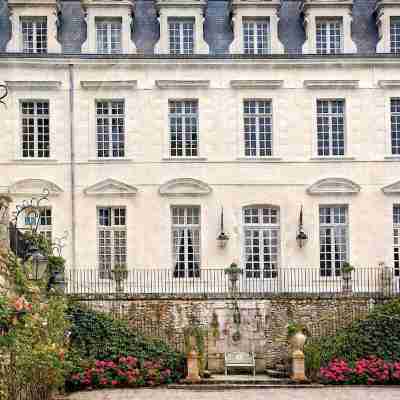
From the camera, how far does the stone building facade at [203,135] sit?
2441cm

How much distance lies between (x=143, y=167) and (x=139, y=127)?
1.11 meters

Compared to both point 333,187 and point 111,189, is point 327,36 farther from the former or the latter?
point 111,189

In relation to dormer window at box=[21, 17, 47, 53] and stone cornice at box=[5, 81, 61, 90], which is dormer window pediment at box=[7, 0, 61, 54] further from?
stone cornice at box=[5, 81, 61, 90]

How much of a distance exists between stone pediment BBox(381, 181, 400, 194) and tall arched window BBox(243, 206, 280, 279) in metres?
2.96

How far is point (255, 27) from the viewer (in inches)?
984

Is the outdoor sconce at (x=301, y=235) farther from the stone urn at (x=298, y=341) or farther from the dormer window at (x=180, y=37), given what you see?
the dormer window at (x=180, y=37)

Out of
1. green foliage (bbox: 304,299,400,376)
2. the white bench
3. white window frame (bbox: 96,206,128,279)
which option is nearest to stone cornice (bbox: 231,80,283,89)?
white window frame (bbox: 96,206,128,279)

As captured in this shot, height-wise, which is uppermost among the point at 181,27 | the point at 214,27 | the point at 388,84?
the point at 214,27

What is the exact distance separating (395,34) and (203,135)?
599 centimetres

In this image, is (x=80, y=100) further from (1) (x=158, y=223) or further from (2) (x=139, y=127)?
(1) (x=158, y=223)

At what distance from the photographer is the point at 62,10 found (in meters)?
25.4

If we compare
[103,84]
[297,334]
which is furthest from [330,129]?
[297,334]

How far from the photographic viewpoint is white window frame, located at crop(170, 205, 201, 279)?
24.4m

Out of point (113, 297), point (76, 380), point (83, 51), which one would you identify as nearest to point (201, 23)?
point (83, 51)
